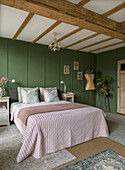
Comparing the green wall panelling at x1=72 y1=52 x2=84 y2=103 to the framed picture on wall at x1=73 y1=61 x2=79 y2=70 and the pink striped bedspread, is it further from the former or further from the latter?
the pink striped bedspread

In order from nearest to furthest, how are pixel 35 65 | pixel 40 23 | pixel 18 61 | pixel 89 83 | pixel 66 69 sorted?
pixel 40 23 → pixel 18 61 → pixel 35 65 → pixel 66 69 → pixel 89 83

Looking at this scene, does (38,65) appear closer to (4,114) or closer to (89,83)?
(4,114)

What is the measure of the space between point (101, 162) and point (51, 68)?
12.2ft

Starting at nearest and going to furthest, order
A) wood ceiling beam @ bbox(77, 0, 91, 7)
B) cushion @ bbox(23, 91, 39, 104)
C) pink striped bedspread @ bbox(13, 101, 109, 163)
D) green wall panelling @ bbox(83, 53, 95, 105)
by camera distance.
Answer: pink striped bedspread @ bbox(13, 101, 109, 163), wood ceiling beam @ bbox(77, 0, 91, 7), cushion @ bbox(23, 91, 39, 104), green wall panelling @ bbox(83, 53, 95, 105)

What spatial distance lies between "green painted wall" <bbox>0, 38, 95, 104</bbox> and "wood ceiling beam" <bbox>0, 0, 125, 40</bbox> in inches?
92.6

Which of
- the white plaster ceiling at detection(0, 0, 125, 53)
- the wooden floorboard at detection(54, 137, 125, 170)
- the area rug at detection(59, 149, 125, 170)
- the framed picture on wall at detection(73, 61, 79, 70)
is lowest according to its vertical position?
the wooden floorboard at detection(54, 137, 125, 170)

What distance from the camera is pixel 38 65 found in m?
4.69

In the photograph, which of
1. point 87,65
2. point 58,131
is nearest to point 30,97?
point 58,131

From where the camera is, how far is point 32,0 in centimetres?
203

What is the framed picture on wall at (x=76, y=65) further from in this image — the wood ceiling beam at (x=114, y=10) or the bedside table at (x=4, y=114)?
the bedside table at (x=4, y=114)

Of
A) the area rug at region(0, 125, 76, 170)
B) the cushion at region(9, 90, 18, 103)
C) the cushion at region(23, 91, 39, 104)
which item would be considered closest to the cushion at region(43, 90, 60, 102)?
the cushion at region(23, 91, 39, 104)

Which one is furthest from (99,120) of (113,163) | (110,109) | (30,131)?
(110,109)

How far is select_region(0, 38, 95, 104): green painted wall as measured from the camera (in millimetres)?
4172

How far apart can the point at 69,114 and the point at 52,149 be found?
69 centimetres
